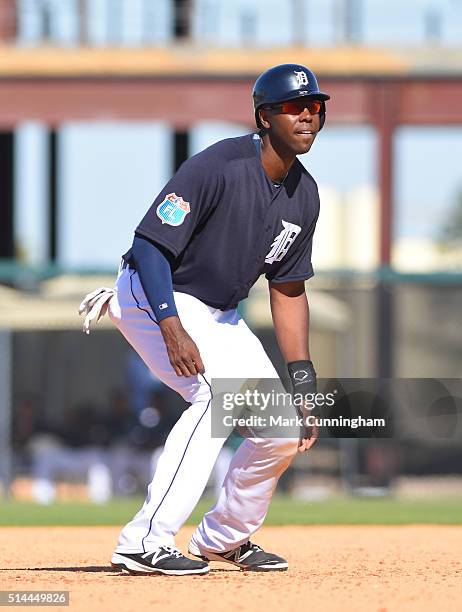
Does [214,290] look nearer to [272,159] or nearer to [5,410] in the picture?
[272,159]

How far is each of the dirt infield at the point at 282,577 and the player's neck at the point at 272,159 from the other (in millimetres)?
1565

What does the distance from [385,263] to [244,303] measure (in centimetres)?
500

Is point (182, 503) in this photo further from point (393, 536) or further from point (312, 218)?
point (393, 536)

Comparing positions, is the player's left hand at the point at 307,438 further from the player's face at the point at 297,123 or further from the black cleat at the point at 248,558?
the player's face at the point at 297,123

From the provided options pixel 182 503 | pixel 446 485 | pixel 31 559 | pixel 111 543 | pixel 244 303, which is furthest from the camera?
A: pixel 446 485

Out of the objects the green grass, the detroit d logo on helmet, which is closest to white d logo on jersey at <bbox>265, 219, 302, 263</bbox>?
the detroit d logo on helmet

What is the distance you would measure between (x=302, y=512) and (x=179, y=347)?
4.91 m

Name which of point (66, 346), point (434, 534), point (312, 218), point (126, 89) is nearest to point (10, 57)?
point (126, 89)

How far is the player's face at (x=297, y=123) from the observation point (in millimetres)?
5305

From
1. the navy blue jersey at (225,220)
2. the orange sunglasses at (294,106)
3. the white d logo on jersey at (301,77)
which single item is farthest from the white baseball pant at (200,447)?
the white d logo on jersey at (301,77)

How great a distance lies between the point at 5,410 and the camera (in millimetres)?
13227

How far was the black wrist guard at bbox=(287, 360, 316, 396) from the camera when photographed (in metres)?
5.55

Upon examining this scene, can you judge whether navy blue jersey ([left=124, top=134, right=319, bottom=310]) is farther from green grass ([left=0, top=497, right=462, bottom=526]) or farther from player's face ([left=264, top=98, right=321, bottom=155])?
green grass ([left=0, top=497, right=462, bottom=526])

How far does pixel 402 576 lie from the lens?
5.42 metres
